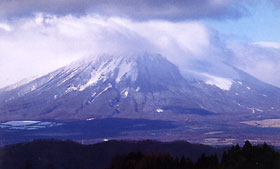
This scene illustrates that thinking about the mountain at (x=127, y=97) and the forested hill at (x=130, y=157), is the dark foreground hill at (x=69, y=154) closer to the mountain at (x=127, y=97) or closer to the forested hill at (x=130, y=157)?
the forested hill at (x=130, y=157)

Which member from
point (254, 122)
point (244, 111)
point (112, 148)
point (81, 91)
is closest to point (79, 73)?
point (81, 91)

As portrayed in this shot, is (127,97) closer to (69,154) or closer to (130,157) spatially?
(69,154)

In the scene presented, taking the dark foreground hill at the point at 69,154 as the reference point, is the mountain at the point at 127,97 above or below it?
above

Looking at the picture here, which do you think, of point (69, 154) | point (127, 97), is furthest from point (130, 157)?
point (127, 97)

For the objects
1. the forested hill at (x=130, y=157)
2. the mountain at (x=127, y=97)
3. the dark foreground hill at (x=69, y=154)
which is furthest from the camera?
the mountain at (x=127, y=97)

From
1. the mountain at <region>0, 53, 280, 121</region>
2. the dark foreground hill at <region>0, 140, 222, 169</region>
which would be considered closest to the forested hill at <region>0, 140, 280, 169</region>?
the dark foreground hill at <region>0, 140, 222, 169</region>

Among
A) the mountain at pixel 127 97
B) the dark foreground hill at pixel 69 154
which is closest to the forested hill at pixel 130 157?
the dark foreground hill at pixel 69 154
